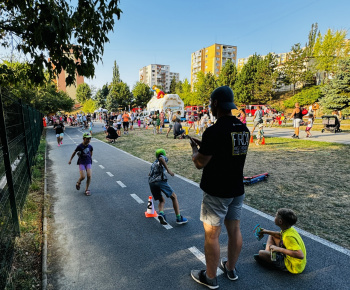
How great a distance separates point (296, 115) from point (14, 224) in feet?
48.0

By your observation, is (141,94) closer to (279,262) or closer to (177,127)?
(177,127)

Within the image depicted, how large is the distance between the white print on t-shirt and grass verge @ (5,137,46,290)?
293cm

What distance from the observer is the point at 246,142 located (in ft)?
8.62

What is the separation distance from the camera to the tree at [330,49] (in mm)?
40425

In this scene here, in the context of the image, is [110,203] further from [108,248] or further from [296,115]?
[296,115]

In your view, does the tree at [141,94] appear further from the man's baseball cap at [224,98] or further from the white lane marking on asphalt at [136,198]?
the man's baseball cap at [224,98]

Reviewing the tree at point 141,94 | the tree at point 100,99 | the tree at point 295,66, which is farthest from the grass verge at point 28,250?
the tree at point 100,99

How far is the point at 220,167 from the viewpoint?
2.49 metres

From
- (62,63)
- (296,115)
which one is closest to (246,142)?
(62,63)

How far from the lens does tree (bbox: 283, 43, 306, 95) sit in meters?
51.2

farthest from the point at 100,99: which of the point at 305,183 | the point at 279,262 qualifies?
the point at 279,262

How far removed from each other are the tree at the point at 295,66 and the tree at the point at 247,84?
23.1 ft

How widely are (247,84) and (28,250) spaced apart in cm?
5795

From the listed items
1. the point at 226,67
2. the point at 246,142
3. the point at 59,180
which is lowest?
the point at 59,180
